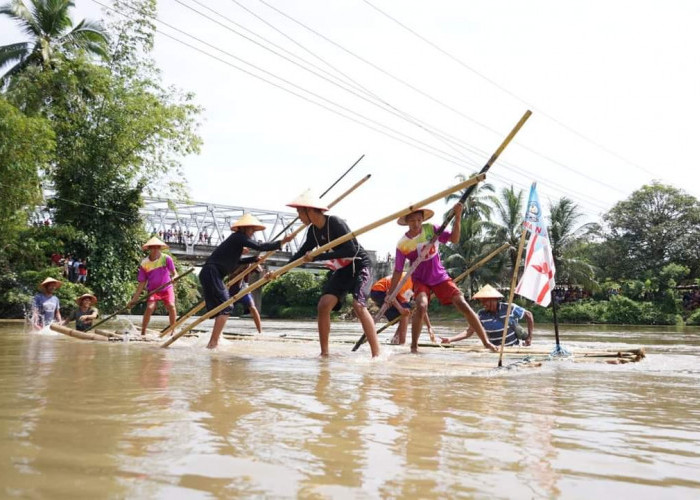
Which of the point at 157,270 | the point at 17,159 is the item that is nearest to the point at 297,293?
the point at 17,159

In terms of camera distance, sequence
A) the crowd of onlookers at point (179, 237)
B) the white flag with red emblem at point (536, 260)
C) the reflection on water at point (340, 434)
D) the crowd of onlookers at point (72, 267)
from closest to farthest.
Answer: the reflection on water at point (340, 434)
the white flag with red emblem at point (536, 260)
the crowd of onlookers at point (72, 267)
the crowd of onlookers at point (179, 237)

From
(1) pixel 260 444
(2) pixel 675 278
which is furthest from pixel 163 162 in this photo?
(2) pixel 675 278

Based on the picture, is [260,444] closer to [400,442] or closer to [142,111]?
[400,442]

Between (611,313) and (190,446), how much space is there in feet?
120

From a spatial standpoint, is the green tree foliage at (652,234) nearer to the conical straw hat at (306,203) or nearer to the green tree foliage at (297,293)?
the green tree foliage at (297,293)

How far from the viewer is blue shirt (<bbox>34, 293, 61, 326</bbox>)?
38.7 ft

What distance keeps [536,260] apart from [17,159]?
1629cm

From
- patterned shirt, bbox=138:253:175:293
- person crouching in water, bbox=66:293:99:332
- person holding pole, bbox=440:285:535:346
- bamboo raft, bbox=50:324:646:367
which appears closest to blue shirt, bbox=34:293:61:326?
person crouching in water, bbox=66:293:99:332

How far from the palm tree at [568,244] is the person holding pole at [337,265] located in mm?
32519

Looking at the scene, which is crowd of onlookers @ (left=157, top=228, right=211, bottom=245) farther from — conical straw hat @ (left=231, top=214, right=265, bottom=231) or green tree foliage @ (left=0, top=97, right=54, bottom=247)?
conical straw hat @ (left=231, top=214, right=265, bottom=231)

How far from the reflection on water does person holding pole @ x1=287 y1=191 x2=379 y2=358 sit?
4.80 ft

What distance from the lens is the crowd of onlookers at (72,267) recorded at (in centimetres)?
2262

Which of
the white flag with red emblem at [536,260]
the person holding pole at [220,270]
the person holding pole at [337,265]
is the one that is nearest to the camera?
the white flag with red emblem at [536,260]

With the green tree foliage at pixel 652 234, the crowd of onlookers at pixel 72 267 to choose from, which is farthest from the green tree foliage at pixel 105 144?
the green tree foliage at pixel 652 234
